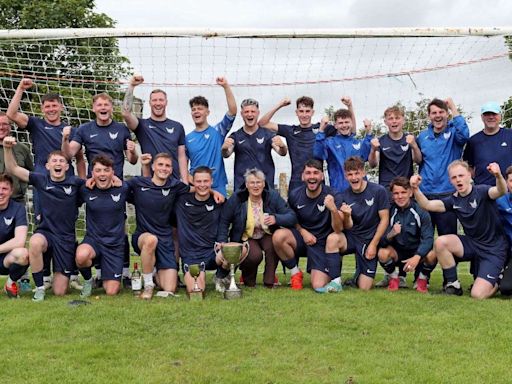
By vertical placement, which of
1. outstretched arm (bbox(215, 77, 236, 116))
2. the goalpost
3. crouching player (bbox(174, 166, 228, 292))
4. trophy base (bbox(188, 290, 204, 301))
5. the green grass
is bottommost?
the green grass

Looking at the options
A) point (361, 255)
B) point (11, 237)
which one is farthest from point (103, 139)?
point (361, 255)

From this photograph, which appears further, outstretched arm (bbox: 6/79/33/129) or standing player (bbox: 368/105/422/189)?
standing player (bbox: 368/105/422/189)

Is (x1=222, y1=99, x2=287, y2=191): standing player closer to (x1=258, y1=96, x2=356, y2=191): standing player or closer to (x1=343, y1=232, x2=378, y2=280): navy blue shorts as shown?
(x1=258, y1=96, x2=356, y2=191): standing player

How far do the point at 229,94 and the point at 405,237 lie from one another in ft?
8.42

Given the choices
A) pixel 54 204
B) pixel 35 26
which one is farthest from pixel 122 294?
pixel 35 26

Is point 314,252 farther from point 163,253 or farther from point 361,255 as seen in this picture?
point 163,253

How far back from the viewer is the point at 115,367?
3.99 meters

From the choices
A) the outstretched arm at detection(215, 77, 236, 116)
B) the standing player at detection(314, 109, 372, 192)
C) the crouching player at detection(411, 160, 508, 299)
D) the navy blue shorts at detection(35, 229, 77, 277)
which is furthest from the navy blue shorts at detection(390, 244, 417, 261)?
the navy blue shorts at detection(35, 229, 77, 277)

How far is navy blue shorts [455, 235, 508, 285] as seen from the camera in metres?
6.20

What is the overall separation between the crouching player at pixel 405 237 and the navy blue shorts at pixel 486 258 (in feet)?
1.25

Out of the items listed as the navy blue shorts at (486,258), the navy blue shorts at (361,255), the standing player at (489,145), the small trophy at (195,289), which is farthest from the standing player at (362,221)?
the small trophy at (195,289)

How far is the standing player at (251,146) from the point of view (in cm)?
706

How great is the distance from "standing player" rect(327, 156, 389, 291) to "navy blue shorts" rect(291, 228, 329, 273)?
0.15 metres

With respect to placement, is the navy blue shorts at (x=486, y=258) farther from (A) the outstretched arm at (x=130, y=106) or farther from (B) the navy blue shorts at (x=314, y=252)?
(A) the outstretched arm at (x=130, y=106)
